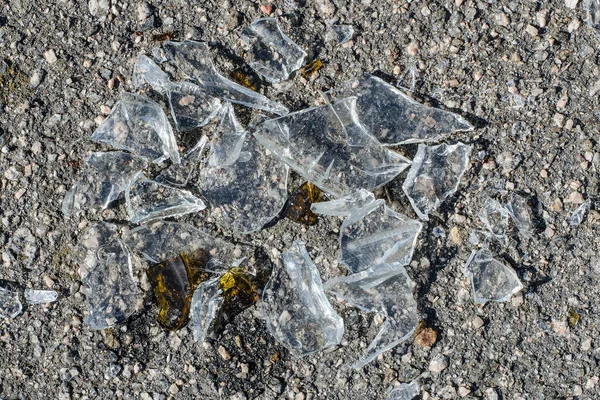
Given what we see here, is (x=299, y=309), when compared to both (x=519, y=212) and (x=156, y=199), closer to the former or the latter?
(x=156, y=199)

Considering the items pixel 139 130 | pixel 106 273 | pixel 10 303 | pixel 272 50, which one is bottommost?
pixel 10 303

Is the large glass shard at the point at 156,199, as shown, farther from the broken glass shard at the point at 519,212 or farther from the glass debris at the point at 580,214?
the glass debris at the point at 580,214

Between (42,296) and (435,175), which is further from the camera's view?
(42,296)

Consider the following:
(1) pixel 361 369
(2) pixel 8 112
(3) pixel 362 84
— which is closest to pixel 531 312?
(1) pixel 361 369

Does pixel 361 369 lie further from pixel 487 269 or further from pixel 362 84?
pixel 362 84

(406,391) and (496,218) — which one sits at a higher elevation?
(496,218)

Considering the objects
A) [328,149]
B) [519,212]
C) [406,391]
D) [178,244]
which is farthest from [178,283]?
[519,212]
